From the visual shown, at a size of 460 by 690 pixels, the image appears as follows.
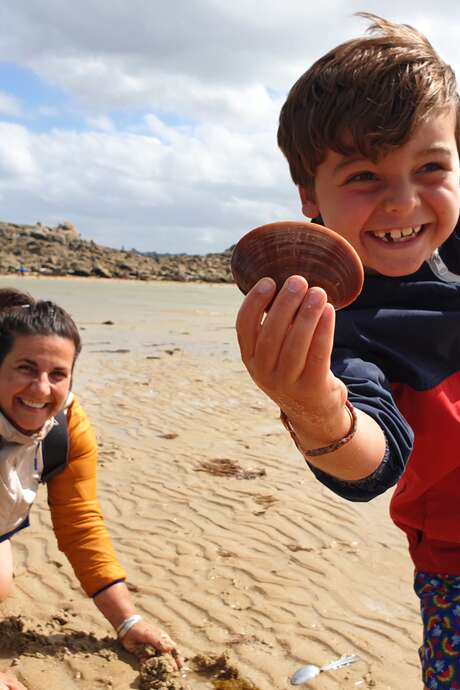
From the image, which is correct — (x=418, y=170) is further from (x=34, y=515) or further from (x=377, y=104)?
(x=34, y=515)

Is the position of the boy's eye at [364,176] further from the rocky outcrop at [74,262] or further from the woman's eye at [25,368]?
the rocky outcrop at [74,262]

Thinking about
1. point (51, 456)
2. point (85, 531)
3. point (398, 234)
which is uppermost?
→ point (398, 234)

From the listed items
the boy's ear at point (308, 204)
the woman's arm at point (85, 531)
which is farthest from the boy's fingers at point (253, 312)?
the woman's arm at point (85, 531)

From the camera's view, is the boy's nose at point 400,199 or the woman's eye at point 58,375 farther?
the woman's eye at point 58,375

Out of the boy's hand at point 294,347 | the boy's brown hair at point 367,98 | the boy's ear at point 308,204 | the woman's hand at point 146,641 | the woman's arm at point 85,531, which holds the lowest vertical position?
the woman's hand at point 146,641

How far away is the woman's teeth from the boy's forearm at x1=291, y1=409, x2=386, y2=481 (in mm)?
531

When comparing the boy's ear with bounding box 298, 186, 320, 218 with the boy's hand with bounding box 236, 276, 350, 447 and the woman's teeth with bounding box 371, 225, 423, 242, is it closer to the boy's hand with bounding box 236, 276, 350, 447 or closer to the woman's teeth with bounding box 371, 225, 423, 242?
the woman's teeth with bounding box 371, 225, 423, 242

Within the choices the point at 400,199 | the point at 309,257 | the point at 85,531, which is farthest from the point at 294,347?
the point at 85,531

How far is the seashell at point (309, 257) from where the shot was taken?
155 centimetres

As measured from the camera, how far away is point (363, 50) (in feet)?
7.28

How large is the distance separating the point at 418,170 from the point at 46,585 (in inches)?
163

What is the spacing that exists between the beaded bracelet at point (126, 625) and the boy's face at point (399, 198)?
9.79 feet

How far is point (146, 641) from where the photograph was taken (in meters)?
4.20

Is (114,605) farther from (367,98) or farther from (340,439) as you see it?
(367,98)
